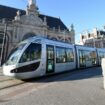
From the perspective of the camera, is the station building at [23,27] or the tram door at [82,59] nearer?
the tram door at [82,59]

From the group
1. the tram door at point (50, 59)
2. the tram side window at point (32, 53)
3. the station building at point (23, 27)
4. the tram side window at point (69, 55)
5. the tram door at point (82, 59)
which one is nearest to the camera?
the tram side window at point (32, 53)

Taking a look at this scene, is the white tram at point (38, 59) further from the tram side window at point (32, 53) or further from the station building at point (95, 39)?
the station building at point (95, 39)

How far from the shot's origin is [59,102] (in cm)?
549

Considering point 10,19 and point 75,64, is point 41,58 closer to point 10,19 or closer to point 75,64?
point 75,64

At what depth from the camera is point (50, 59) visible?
11.2 meters

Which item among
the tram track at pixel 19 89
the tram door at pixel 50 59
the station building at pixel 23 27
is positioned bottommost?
the tram track at pixel 19 89

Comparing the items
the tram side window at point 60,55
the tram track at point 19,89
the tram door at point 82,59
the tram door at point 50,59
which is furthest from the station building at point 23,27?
the tram track at point 19,89

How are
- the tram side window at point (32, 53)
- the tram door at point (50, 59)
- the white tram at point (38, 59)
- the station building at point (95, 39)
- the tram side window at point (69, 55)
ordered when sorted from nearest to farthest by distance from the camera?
1. the white tram at point (38, 59)
2. the tram side window at point (32, 53)
3. the tram door at point (50, 59)
4. the tram side window at point (69, 55)
5. the station building at point (95, 39)

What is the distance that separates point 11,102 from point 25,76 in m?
3.93

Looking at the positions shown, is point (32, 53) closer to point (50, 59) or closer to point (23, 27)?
point (50, 59)

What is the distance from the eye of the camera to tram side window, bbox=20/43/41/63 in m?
9.55

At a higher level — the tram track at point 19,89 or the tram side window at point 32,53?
the tram side window at point 32,53

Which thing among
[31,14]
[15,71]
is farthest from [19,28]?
[15,71]

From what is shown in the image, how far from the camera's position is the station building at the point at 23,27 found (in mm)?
33641
